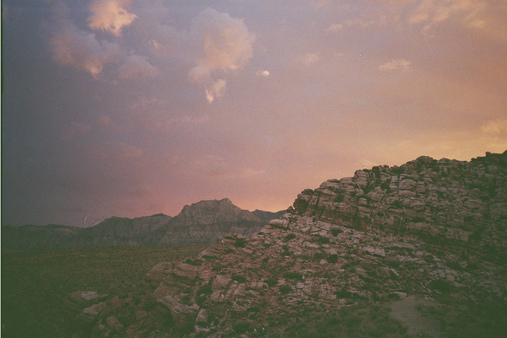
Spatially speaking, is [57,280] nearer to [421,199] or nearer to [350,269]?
[350,269]

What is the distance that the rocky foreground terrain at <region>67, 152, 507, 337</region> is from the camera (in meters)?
25.5

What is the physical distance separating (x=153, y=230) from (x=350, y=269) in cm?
14848

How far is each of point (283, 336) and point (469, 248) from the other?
24885mm

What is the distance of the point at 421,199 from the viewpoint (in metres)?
36.8

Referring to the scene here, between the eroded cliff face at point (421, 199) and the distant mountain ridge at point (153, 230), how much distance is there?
10771cm

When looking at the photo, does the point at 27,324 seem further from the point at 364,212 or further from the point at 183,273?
the point at 364,212

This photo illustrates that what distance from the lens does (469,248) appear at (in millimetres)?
30438

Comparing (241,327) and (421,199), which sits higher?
(421,199)

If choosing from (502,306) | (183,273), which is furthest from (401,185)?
(183,273)

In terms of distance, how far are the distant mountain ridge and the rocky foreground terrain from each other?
108m

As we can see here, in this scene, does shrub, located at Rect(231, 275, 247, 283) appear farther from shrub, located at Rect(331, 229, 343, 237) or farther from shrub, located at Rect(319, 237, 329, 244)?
shrub, located at Rect(331, 229, 343, 237)

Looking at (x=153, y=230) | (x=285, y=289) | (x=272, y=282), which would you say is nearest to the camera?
(x=285, y=289)

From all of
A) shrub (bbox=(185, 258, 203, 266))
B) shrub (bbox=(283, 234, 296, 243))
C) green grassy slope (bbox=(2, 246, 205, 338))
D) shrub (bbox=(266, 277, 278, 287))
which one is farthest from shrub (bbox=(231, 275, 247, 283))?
green grassy slope (bbox=(2, 246, 205, 338))

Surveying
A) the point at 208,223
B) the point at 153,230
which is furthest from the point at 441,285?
the point at 153,230
